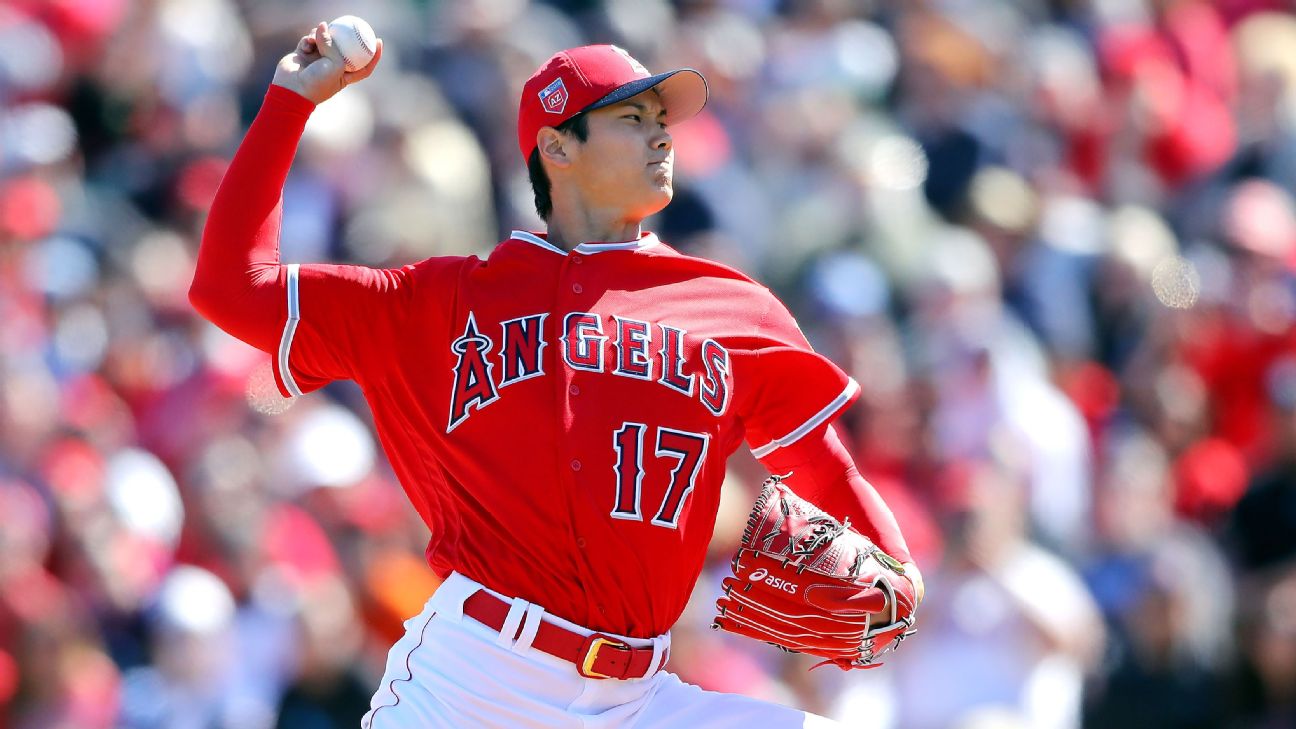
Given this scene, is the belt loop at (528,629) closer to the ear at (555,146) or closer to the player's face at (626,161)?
the player's face at (626,161)

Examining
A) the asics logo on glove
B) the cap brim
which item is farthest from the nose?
the asics logo on glove

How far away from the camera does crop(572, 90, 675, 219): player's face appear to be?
434 cm

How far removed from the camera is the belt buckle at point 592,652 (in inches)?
156

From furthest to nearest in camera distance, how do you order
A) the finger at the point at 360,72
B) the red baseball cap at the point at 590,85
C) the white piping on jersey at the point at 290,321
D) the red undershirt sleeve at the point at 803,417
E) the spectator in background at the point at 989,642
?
the spectator in background at the point at 989,642 < the red baseball cap at the point at 590,85 < the red undershirt sleeve at the point at 803,417 < the finger at the point at 360,72 < the white piping on jersey at the point at 290,321

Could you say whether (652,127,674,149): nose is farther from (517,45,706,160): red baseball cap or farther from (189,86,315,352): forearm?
(189,86,315,352): forearm

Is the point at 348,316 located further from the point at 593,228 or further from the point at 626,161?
the point at 626,161

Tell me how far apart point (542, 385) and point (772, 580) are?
67 centimetres

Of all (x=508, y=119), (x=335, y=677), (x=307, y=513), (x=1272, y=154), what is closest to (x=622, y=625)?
(x=335, y=677)

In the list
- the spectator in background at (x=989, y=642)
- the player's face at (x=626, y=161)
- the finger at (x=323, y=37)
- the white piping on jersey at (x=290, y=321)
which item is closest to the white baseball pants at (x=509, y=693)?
the white piping on jersey at (x=290, y=321)

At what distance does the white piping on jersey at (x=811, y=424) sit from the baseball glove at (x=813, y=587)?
0.29 ft

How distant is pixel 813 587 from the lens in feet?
13.4

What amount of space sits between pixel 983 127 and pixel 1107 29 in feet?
5.59

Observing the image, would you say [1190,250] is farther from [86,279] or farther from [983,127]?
[86,279]

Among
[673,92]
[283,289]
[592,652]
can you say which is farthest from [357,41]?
[592,652]
